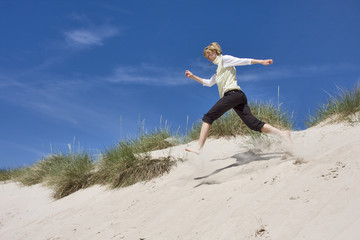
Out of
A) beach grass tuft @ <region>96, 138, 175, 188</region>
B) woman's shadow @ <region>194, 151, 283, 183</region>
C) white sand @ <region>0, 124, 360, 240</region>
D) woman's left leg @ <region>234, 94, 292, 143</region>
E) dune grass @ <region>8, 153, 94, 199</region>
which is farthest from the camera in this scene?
dune grass @ <region>8, 153, 94, 199</region>

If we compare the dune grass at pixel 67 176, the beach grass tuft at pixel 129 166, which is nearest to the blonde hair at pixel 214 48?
the beach grass tuft at pixel 129 166

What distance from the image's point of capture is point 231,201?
3.86 metres

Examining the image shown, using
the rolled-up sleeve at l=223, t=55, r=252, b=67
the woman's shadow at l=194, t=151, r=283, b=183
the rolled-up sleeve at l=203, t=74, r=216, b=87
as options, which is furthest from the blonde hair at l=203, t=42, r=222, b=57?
the woman's shadow at l=194, t=151, r=283, b=183

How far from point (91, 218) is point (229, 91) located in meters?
2.93

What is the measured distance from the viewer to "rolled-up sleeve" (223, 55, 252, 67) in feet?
16.6

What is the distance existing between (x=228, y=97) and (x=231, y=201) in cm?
174

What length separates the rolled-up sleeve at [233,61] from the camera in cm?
505

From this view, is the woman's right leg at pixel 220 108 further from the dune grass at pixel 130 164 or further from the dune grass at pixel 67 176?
the dune grass at pixel 67 176

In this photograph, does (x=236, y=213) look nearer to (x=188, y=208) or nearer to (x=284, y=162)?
(x=188, y=208)

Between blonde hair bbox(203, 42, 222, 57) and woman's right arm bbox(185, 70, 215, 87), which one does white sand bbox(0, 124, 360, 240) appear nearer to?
woman's right arm bbox(185, 70, 215, 87)

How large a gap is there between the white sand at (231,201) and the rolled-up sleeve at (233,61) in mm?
1421

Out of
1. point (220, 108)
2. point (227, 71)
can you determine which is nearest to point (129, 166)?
point (220, 108)

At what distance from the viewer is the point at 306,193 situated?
330 cm

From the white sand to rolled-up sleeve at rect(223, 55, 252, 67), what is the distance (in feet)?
4.66
